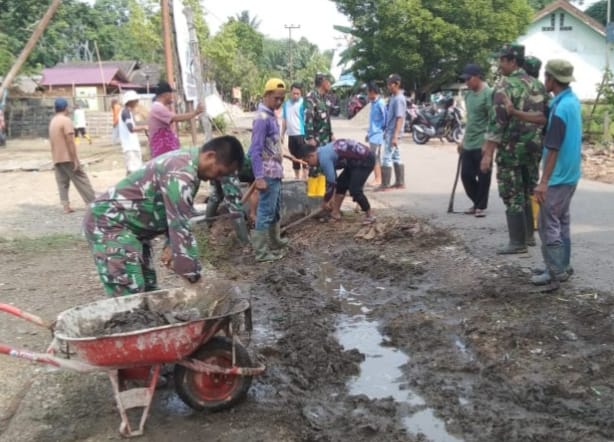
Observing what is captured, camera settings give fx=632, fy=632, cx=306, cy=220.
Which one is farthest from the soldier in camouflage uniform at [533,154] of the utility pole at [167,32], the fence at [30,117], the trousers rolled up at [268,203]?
the fence at [30,117]

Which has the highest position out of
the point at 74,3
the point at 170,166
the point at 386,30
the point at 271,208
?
the point at 74,3

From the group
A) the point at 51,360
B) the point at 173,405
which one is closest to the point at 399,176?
the point at 173,405

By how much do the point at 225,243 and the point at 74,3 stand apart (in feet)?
116

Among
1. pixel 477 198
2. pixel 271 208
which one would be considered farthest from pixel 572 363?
pixel 477 198

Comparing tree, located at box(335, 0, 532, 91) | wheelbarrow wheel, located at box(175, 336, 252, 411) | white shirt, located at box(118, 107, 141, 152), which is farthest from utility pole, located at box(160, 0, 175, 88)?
tree, located at box(335, 0, 532, 91)

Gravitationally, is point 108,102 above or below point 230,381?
above

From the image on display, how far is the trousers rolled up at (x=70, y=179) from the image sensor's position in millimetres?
9789

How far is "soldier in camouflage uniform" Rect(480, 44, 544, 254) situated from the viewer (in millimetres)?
6102

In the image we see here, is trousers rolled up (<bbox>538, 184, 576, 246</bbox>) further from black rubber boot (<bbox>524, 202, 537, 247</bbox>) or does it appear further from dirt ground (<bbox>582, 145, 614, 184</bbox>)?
dirt ground (<bbox>582, 145, 614, 184</bbox>)

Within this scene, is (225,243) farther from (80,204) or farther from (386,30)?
(386,30)

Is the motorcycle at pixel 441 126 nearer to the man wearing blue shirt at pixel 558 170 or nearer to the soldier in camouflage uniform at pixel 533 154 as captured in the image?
the soldier in camouflage uniform at pixel 533 154

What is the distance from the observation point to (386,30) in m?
32.8

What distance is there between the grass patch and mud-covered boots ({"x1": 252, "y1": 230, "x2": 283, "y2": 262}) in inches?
103

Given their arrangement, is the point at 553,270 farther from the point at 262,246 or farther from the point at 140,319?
the point at 140,319
